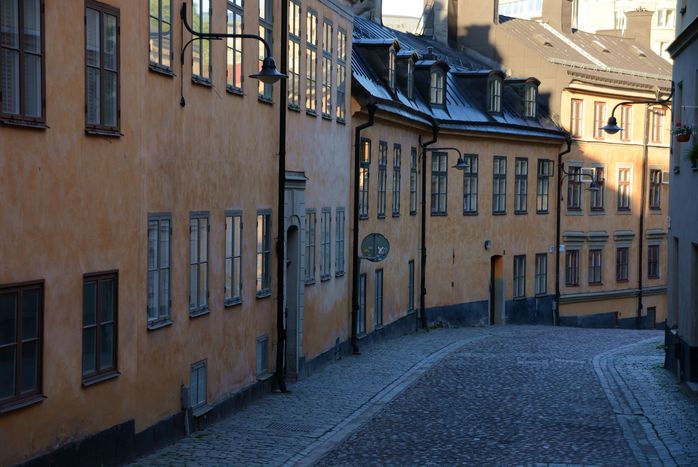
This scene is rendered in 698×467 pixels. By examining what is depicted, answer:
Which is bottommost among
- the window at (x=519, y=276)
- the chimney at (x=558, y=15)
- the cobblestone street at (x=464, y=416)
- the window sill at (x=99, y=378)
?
the cobblestone street at (x=464, y=416)

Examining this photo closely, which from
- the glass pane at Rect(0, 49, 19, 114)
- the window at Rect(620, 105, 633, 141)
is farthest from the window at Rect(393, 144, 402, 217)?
the glass pane at Rect(0, 49, 19, 114)

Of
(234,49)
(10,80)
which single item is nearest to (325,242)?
(234,49)

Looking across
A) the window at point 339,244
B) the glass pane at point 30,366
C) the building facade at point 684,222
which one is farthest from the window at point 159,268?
the window at point 339,244

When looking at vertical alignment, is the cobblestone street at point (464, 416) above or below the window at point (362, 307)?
below

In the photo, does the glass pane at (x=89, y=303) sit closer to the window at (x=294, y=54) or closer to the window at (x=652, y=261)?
the window at (x=294, y=54)

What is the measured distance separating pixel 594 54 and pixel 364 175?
2255cm

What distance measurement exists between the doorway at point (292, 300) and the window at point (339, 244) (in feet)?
11.6

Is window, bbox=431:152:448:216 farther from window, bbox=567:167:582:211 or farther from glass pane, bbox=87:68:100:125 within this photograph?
glass pane, bbox=87:68:100:125

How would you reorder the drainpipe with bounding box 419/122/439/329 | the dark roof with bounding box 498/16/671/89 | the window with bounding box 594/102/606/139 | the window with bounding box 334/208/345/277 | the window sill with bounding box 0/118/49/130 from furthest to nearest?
the dark roof with bounding box 498/16/671/89, the window with bounding box 594/102/606/139, the drainpipe with bounding box 419/122/439/329, the window with bounding box 334/208/345/277, the window sill with bounding box 0/118/49/130

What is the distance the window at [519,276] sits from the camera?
40812 millimetres

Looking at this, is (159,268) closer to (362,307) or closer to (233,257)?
(233,257)

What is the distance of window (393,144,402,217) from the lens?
31000mm

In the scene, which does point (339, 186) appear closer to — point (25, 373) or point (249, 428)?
point (249, 428)

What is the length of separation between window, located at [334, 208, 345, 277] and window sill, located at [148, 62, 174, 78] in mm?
10744
